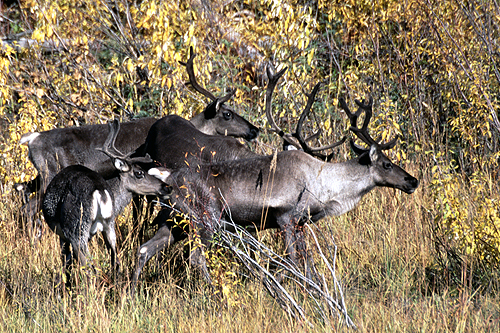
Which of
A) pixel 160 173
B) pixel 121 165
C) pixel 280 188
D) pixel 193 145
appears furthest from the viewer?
pixel 193 145

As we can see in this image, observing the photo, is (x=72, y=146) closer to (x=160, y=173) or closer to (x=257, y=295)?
(x=160, y=173)

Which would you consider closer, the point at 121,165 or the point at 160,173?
the point at 160,173

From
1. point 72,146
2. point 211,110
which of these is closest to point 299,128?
point 211,110

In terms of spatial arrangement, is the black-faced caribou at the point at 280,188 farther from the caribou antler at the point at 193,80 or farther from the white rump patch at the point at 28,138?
the white rump patch at the point at 28,138

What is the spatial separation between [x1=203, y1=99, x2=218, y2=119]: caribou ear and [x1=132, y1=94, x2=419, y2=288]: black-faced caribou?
206 centimetres

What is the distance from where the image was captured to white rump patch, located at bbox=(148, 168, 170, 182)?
6.33 m

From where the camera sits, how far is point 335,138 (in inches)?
323

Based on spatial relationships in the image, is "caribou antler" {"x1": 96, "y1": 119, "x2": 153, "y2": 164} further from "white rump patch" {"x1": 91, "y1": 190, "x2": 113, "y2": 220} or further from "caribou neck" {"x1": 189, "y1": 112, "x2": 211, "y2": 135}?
"caribou neck" {"x1": 189, "y1": 112, "x2": 211, "y2": 135}

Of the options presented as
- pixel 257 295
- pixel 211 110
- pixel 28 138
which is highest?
pixel 211 110

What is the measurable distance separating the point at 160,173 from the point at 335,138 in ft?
9.30

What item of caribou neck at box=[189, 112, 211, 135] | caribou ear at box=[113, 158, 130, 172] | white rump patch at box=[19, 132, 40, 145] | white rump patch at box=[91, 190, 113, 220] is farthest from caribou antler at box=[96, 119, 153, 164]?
caribou neck at box=[189, 112, 211, 135]

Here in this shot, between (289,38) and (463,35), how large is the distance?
2.34m

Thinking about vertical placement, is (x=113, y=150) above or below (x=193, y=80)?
below

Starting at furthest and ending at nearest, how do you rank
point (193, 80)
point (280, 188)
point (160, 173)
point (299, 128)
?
point (193, 80)
point (299, 128)
point (160, 173)
point (280, 188)
